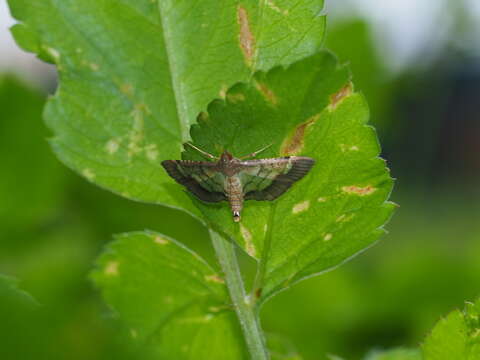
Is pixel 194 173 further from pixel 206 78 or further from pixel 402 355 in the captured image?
pixel 402 355

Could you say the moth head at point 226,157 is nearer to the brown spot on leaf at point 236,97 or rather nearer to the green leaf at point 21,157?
the brown spot on leaf at point 236,97

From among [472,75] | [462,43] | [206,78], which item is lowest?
[206,78]

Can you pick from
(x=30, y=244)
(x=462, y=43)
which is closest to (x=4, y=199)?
(x=30, y=244)

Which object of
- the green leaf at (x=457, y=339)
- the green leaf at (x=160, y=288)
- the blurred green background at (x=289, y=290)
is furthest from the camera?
the blurred green background at (x=289, y=290)

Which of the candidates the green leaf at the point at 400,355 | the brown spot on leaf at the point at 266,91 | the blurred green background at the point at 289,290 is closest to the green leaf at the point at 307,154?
the brown spot on leaf at the point at 266,91

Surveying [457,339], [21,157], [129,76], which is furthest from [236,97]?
[21,157]

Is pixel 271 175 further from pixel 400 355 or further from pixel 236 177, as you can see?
pixel 400 355
